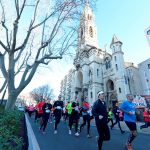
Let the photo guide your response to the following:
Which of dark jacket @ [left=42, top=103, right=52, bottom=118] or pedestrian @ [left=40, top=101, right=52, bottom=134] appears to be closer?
pedestrian @ [left=40, top=101, right=52, bottom=134]

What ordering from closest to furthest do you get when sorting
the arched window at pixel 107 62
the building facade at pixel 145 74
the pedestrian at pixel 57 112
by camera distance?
the pedestrian at pixel 57 112 < the building facade at pixel 145 74 < the arched window at pixel 107 62

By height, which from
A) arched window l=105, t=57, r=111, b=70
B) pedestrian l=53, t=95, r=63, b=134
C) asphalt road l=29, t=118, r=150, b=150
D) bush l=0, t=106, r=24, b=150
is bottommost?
asphalt road l=29, t=118, r=150, b=150

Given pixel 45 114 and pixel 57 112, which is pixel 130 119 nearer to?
pixel 57 112

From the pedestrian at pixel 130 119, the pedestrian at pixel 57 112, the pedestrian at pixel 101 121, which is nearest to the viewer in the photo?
the pedestrian at pixel 101 121

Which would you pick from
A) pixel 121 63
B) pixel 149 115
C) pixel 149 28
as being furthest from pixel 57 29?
pixel 121 63

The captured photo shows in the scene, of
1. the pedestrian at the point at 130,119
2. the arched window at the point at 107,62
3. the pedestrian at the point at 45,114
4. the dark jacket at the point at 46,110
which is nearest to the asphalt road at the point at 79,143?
the pedestrian at the point at 130,119

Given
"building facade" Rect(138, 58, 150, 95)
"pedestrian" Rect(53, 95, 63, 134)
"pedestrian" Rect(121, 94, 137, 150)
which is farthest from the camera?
"building facade" Rect(138, 58, 150, 95)

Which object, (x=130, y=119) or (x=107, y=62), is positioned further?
(x=107, y=62)

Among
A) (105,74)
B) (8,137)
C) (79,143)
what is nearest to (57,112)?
(79,143)

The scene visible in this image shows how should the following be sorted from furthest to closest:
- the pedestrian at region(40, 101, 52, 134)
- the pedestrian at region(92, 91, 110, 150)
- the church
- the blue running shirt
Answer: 1. the church
2. the pedestrian at region(40, 101, 52, 134)
3. the blue running shirt
4. the pedestrian at region(92, 91, 110, 150)

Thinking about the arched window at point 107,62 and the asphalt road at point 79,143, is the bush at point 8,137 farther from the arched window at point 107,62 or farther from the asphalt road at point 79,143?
the arched window at point 107,62

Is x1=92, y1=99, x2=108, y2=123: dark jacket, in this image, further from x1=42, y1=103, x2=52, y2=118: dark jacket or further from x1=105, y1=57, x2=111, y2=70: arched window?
x1=105, y1=57, x2=111, y2=70: arched window

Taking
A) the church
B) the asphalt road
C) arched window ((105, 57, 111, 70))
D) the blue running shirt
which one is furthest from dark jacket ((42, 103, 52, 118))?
arched window ((105, 57, 111, 70))

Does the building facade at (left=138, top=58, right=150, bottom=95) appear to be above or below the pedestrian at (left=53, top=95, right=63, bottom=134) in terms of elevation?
above
